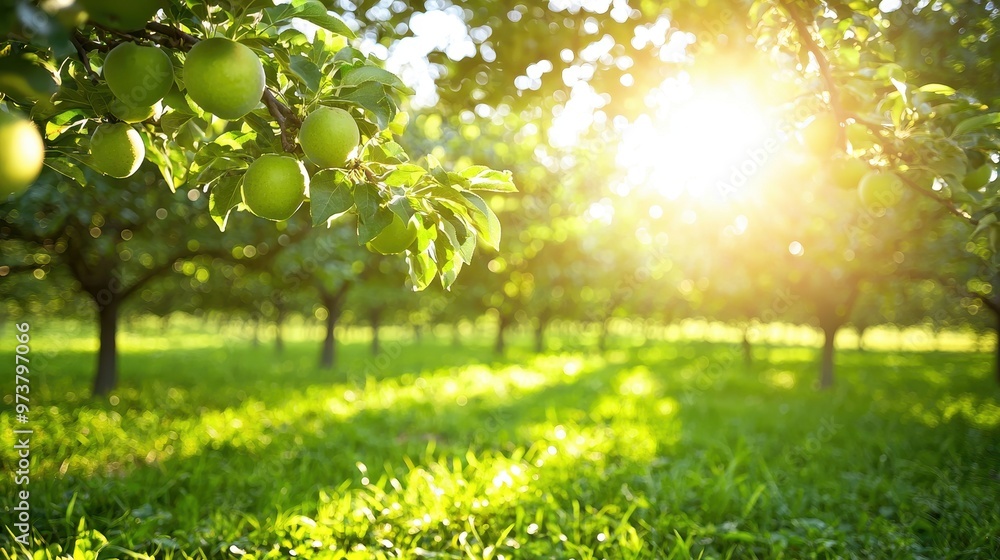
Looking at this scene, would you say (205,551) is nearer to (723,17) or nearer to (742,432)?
(723,17)

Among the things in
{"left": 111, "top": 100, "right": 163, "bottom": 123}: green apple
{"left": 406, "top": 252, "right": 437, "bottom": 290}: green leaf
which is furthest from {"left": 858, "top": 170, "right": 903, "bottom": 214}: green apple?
{"left": 111, "top": 100, "right": 163, "bottom": 123}: green apple

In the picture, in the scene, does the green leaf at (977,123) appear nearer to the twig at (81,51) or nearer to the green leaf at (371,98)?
the green leaf at (371,98)

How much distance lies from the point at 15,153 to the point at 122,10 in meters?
0.30

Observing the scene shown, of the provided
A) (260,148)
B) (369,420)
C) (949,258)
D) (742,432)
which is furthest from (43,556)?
(949,258)

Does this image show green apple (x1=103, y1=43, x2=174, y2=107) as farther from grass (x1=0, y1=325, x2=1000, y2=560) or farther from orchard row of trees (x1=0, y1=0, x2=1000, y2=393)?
grass (x1=0, y1=325, x2=1000, y2=560)

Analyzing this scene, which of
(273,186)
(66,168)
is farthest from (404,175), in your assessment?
(66,168)

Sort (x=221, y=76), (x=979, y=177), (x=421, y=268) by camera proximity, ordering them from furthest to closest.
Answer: (x=979, y=177) < (x=421, y=268) < (x=221, y=76)

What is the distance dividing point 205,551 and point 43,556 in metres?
0.76

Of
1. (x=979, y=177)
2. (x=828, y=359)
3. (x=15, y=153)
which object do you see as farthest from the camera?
(x=828, y=359)

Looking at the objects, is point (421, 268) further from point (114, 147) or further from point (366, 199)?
point (114, 147)

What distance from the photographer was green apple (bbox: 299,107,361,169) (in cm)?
144

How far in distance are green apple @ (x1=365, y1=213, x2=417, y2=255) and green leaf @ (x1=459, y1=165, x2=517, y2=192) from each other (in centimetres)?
21

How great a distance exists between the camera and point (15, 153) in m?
0.94

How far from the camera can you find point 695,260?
9617 mm
